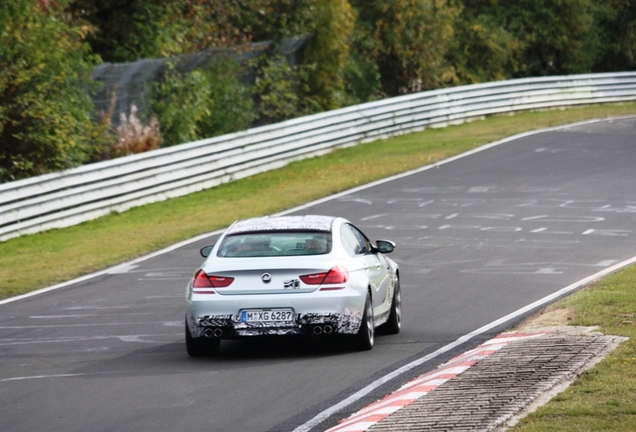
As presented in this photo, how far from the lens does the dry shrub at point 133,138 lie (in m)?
30.2

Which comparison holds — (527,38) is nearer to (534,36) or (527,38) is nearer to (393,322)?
(534,36)

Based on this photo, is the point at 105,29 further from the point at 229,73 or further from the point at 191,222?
the point at 191,222

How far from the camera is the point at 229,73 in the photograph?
1389 inches

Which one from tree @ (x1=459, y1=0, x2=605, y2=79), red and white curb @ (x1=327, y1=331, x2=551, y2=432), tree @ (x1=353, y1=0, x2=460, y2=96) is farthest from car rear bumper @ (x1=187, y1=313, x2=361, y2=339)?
tree @ (x1=459, y1=0, x2=605, y2=79)

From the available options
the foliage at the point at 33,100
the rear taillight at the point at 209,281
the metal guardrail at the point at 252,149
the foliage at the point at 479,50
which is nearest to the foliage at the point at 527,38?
the foliage at the point at 479,50

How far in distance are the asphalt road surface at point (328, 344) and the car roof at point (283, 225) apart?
1.24m

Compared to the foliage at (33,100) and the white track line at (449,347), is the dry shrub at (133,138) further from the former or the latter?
the white track line at (449,347)

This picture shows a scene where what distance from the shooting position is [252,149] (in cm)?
3086

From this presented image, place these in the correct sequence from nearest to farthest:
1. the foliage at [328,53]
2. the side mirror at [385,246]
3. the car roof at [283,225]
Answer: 1. the car roof at [283,225]
2. the side mirror at [385,246]
3. the foliage at [328,53]

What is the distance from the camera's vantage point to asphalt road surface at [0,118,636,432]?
1005cm

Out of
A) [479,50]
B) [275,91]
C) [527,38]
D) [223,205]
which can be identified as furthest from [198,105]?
[527,38]

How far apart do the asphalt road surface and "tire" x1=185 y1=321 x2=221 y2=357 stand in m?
0.13

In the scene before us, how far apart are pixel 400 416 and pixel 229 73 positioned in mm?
27087

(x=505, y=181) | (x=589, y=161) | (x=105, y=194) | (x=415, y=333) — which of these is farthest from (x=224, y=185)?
(x=415, y=333)
